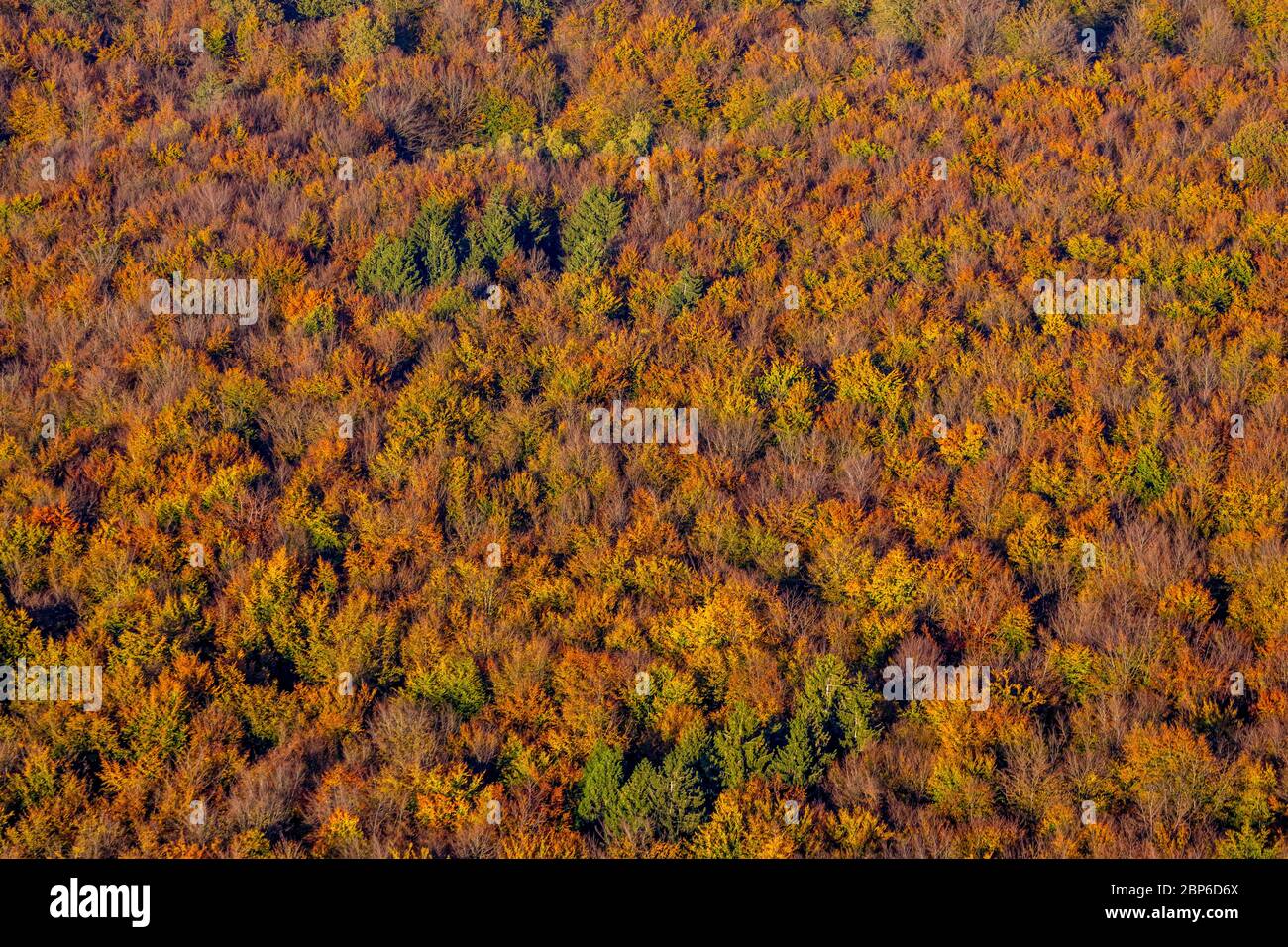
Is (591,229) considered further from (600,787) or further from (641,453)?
(600,787)

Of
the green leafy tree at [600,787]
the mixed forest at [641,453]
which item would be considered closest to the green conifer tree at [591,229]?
the mixed forest at [641,453]

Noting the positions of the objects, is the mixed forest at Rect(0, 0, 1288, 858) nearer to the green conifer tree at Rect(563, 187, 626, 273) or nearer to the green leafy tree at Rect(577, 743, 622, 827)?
the green leafy tree at Rect(577, 743, 622, 827)

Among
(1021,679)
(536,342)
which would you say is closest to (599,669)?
(1021,679)

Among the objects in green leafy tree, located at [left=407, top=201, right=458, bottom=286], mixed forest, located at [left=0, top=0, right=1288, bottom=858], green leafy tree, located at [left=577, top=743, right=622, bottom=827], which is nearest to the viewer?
green leafy tree, located at [left=577, top=743, right=622, bottom=827]

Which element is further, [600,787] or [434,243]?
[434,243]

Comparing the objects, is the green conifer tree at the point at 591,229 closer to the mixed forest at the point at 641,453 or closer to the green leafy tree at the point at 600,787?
the mixed forest at the point at 641,453

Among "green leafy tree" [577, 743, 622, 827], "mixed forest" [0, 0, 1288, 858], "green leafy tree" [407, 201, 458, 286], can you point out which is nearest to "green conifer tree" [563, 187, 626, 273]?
"mixed forest" [0, 0, 1288, 858]

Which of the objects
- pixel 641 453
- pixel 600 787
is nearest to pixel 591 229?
pixel 641 453

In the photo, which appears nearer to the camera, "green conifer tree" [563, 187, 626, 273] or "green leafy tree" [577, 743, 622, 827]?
"green leafy tree" [577, 743, 622, 827]

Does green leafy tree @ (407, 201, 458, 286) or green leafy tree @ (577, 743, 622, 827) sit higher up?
green leafy tree @ (407, 201, 458, 286)

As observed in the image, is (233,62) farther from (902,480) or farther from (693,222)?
(902,480)
